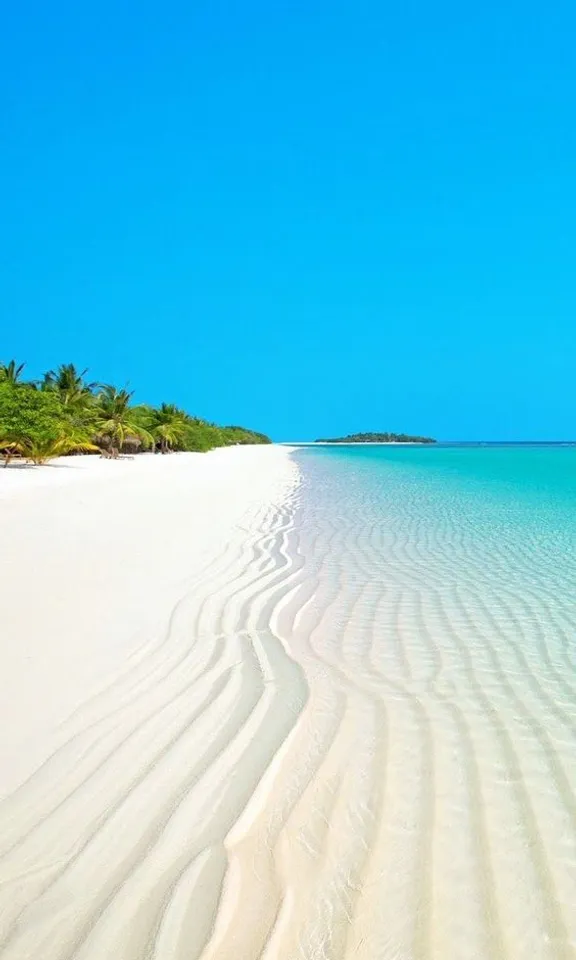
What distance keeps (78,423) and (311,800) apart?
36.4 meters

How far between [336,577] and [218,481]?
16.8m

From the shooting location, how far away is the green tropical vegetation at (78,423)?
87.2ft

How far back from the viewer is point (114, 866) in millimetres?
2340

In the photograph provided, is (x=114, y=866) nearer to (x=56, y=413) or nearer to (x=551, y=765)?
(x=551, y=765)

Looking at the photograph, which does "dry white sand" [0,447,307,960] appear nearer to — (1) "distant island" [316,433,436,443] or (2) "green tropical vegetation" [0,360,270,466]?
(2) "green tropical vegetation" [0,360,270,466]

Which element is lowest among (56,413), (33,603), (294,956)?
(294,956)

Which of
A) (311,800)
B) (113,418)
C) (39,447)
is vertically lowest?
(311,800)

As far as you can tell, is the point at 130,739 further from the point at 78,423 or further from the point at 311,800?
the point at 78,423

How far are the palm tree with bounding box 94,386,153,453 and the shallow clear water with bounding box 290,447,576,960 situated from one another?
117 ft


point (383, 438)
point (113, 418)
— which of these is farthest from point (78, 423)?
point (383, 438)

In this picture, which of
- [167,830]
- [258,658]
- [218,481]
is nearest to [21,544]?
[258,658]

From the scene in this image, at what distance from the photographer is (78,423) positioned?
121 feet

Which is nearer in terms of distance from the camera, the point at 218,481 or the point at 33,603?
the point at 33,603

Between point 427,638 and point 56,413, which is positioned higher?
point 56,413
